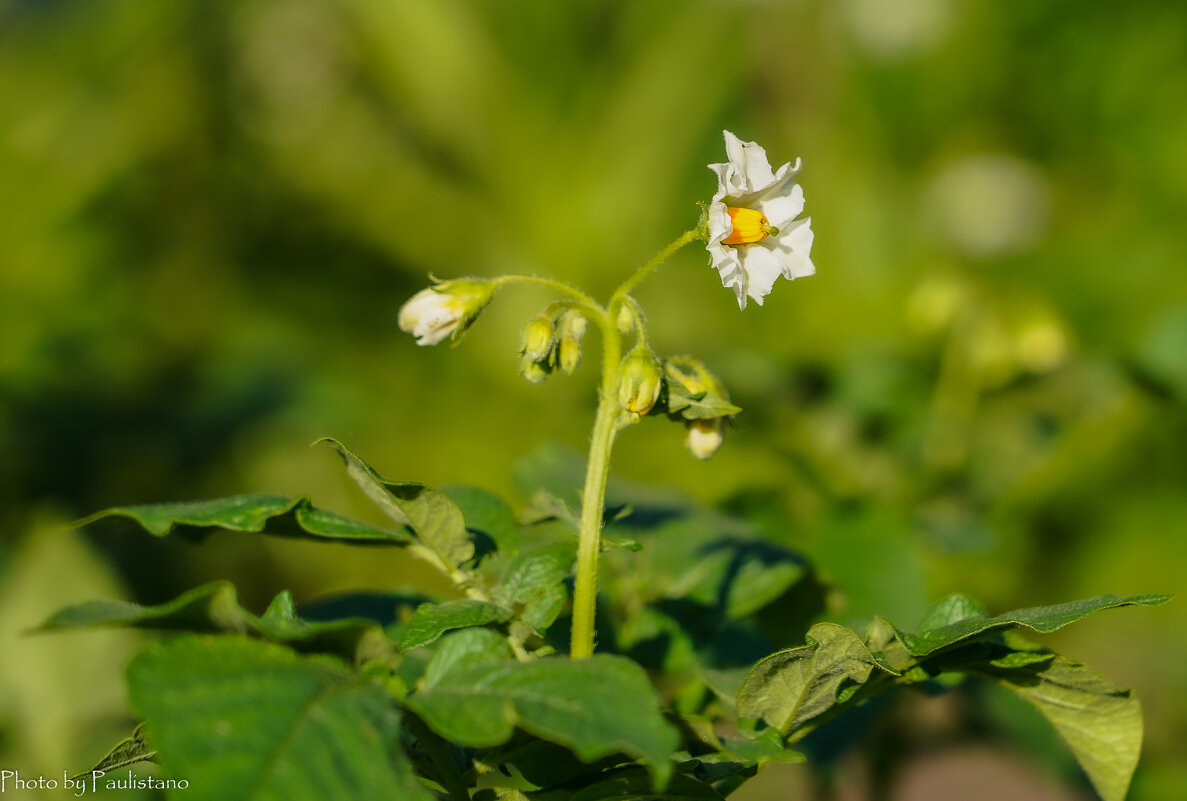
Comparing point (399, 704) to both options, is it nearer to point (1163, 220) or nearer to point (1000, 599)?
point (1000, 599)

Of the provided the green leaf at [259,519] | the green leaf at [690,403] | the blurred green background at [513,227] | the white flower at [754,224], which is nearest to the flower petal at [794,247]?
the white flower at [754,224]

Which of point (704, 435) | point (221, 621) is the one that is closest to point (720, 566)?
point (704, 435)

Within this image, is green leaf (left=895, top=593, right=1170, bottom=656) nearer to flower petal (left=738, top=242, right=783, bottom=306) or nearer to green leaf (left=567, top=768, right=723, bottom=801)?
green leaf (left=567, top=768, right=723, bottom=801)

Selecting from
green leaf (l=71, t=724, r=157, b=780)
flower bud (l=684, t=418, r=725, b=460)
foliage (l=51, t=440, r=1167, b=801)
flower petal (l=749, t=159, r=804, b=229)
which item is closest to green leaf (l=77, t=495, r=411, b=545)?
foliage (l=51, t=440, r=1167, b=801)

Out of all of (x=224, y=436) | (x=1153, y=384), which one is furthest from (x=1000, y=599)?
(x=224, y=436)

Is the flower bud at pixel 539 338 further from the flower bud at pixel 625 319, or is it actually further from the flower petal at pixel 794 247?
the flower petal at pixel 794 247

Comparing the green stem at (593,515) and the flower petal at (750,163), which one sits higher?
the flower petal at (750,163)
